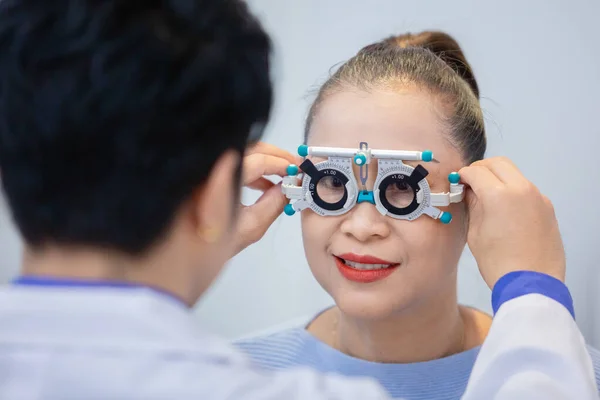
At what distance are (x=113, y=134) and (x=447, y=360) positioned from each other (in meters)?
0.84

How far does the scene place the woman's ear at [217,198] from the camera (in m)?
0.63

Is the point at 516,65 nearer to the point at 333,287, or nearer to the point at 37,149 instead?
the point at 333,287

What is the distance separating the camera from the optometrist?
0.55m

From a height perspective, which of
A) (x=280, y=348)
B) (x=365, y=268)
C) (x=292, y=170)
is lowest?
(x=280, y=348)

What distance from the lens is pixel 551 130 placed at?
63.1 inches

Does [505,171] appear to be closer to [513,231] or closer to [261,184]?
[513,231]

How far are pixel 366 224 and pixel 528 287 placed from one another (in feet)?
0.92

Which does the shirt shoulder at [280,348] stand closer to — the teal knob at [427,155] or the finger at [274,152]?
the finger at [274,152]

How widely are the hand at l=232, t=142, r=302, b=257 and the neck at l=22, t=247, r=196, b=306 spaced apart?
24.2 inches

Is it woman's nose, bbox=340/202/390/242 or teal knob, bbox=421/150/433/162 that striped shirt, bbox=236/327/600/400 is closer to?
woman's nose, bbox=340/202/390/242

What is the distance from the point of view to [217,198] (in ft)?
2.08

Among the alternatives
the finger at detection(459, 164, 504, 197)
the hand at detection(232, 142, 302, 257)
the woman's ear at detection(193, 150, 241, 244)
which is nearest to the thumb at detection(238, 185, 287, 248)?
the hand at detection(232, 142, 302, 257)

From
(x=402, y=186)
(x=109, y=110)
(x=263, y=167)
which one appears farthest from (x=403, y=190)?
(x=109, y=110)

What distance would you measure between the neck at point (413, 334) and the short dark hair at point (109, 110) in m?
0.70
